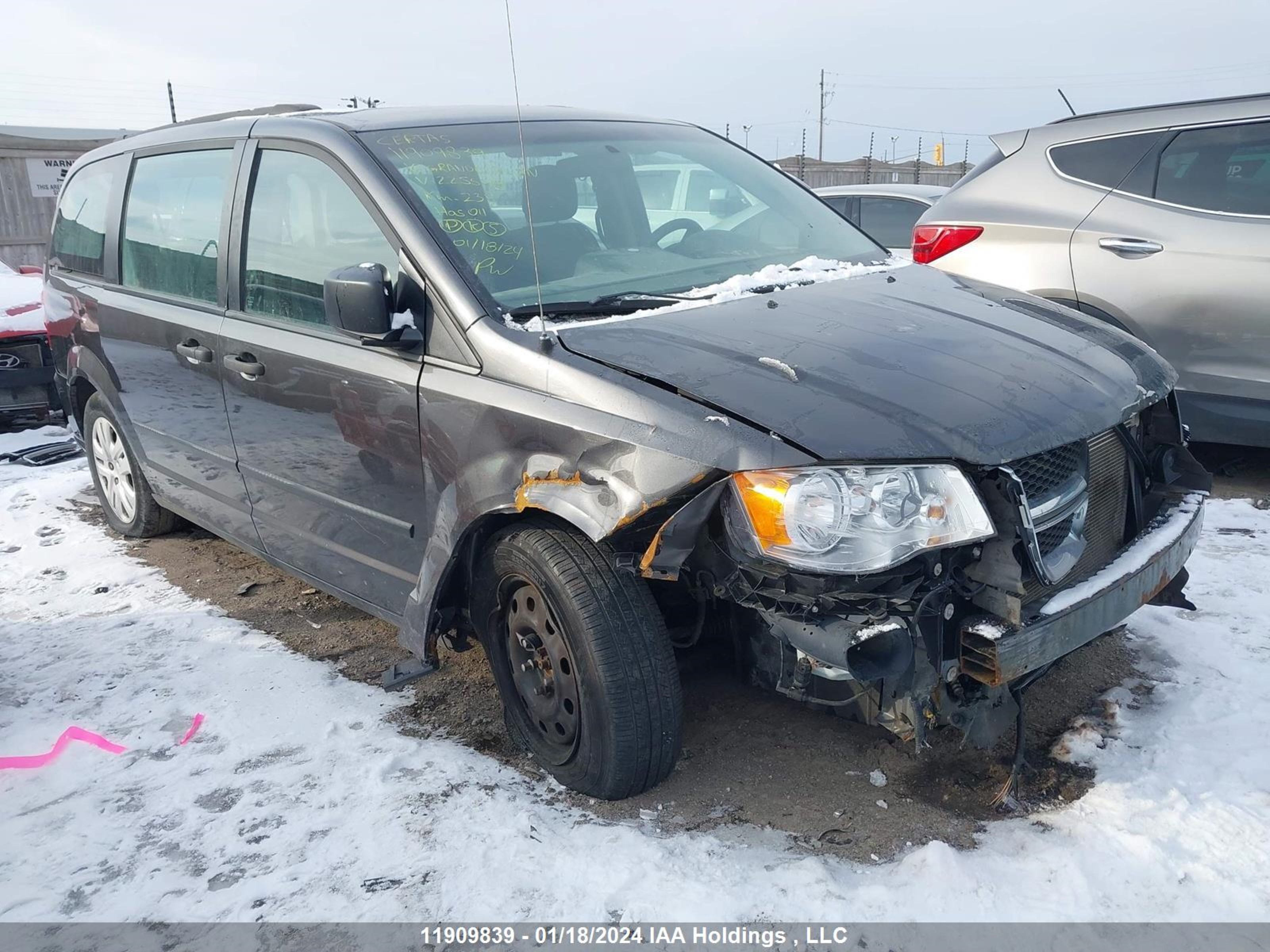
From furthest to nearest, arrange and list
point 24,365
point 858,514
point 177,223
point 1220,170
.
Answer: point 24,365
point 1220,170
point 177,223
point 858,514

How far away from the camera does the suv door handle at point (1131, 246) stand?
4828 millimetres

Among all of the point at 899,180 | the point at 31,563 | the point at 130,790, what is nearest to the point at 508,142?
the point at 130,790

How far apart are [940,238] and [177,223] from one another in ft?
12.6

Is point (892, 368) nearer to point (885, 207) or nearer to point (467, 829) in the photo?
A: point (467, 829)

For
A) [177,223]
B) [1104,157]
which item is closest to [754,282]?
[177,223]

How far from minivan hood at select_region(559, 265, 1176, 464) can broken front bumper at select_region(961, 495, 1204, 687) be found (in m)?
0.37

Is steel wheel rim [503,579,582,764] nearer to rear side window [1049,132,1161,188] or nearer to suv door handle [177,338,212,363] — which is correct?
suv door handle [177,338,212,363]

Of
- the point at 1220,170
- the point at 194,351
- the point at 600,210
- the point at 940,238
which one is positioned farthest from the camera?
the point at 940,238

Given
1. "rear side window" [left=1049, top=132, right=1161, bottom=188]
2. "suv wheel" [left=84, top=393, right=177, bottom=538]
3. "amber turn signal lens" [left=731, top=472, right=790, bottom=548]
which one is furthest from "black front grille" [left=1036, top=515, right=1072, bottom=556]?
"suv wheel" [left=84, top=393, right=177, bottom=538]

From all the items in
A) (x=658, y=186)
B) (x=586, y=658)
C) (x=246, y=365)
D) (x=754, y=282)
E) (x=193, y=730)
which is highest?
(x=658, y=186)

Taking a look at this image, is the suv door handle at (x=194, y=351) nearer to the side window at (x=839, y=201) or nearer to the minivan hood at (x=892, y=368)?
the minivan hood at (x=892, y=368)

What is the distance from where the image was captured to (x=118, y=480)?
16.8ft

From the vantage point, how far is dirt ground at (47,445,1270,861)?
8.70 ft

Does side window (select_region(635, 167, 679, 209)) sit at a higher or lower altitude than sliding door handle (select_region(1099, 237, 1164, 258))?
higher
